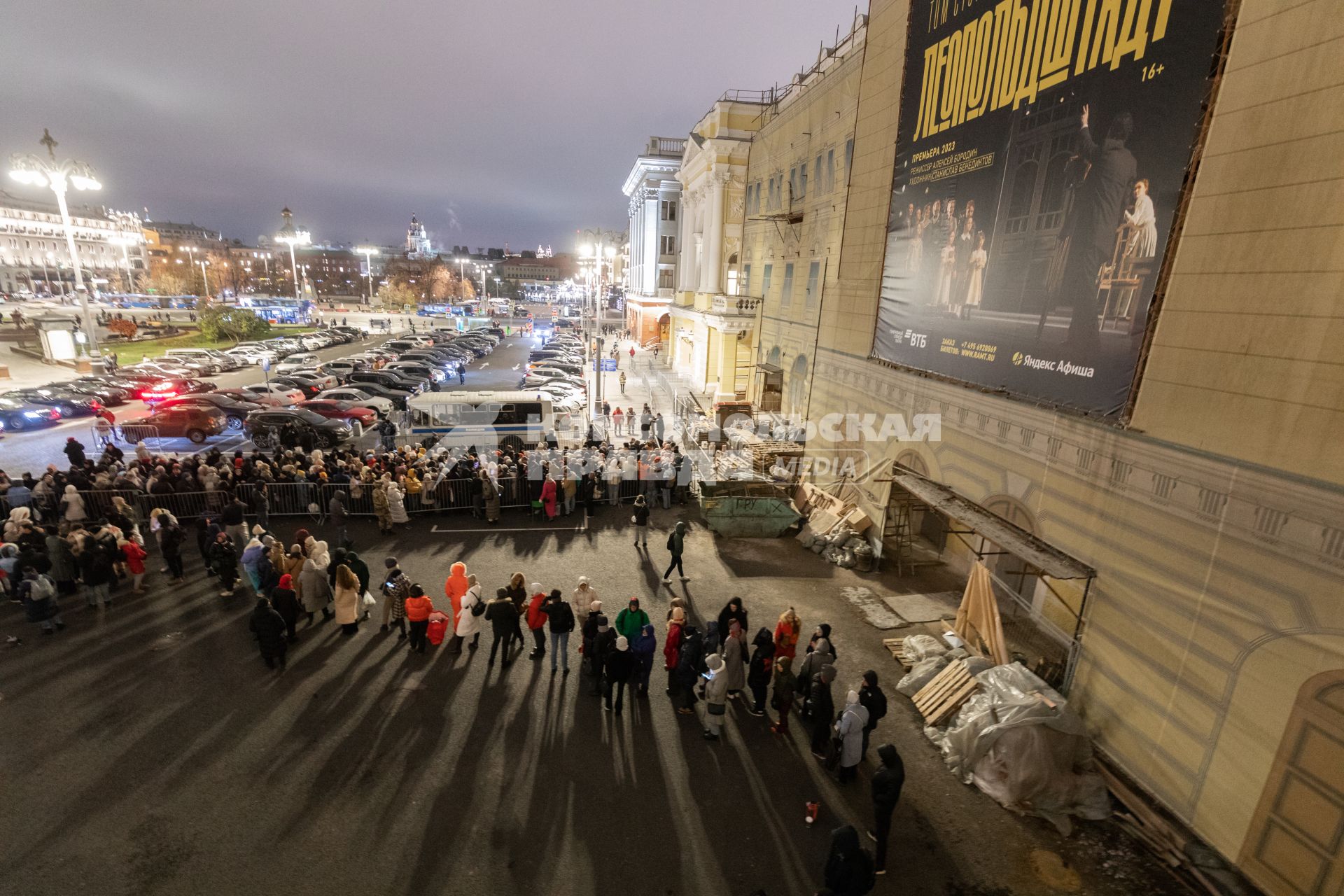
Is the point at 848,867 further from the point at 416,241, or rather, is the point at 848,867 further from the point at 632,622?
the point at 416,241

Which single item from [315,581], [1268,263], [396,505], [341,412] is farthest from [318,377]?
[1268,263]

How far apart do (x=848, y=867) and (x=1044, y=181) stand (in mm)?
10470

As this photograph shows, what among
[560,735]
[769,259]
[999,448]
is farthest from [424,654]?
[769,259]

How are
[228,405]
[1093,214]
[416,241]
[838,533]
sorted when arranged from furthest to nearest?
[416,241] < [228,405] < [838,533] < [1093,214]

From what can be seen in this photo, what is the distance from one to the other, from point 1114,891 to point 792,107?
2621 cm

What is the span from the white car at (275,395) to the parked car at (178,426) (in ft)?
8.78

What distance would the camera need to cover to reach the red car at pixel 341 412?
24.4 metres

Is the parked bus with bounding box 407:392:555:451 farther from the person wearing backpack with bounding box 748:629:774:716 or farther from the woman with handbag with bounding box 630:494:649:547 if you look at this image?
the person wearing backpack with bounding box 748:629:774:716

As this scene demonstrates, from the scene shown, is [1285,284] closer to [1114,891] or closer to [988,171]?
[988,171]

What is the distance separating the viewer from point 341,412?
24594 mm

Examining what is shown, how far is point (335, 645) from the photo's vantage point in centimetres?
1018

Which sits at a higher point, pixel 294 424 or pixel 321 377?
pixel 321 377

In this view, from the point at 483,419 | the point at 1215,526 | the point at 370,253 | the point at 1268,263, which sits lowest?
the point at 483,419

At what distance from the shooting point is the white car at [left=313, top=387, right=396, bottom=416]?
84.7 ft
